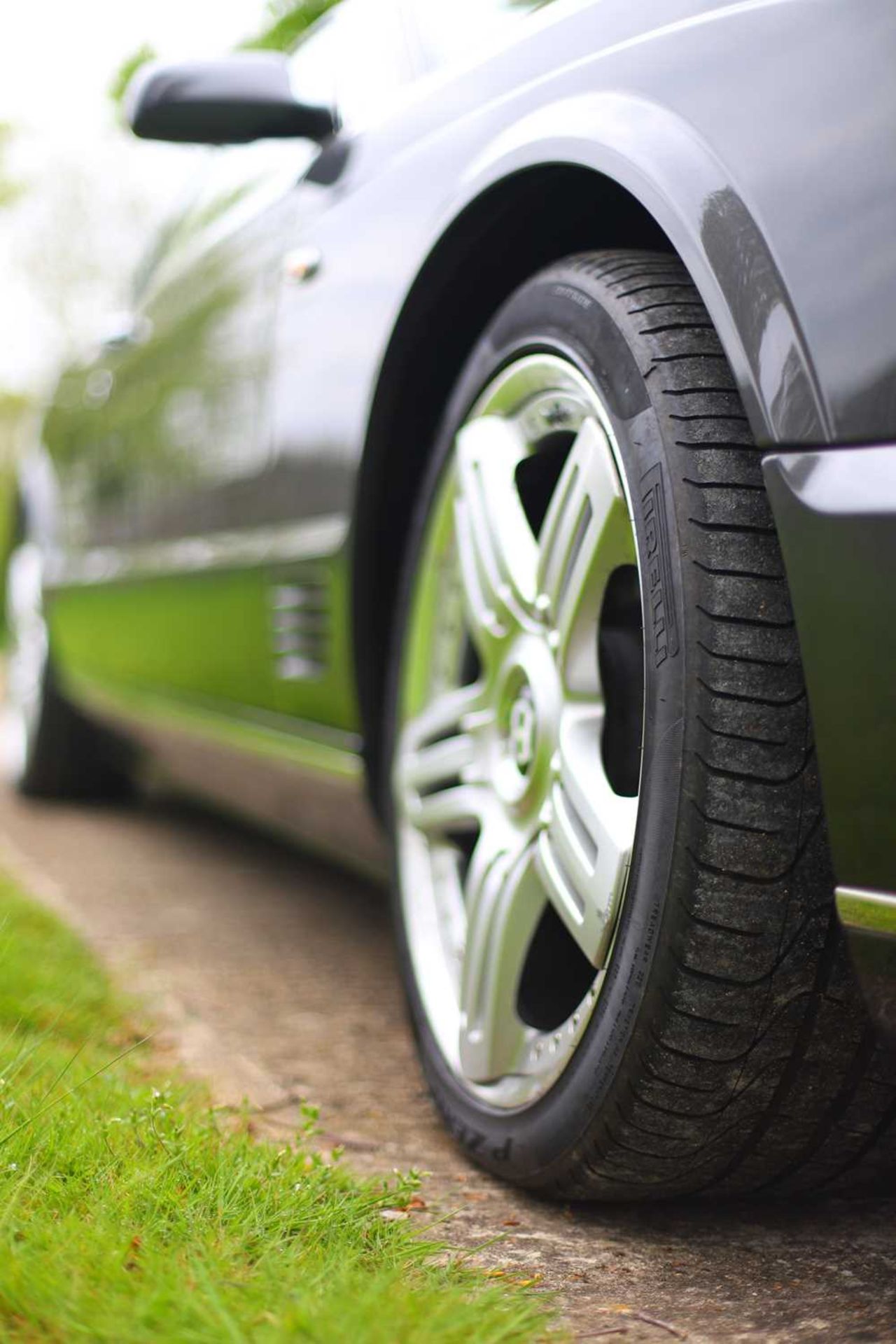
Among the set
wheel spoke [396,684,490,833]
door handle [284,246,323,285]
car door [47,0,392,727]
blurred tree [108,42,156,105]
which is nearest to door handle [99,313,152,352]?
car door [47,0,392,727]

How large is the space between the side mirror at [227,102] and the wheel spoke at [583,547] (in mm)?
1068

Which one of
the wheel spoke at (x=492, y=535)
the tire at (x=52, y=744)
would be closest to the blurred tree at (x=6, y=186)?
the tire at (x=52, y=744)

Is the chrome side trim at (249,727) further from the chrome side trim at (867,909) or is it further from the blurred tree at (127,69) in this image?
the blurred tree at (127,69)

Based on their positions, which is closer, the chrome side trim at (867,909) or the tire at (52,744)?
the chrome side trim at (867,909)

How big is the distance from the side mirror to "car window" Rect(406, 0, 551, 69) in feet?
0.77

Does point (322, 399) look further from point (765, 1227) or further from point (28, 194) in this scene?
point (28, 194)

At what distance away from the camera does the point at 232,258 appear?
108 inches

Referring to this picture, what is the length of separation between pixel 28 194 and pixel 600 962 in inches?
787

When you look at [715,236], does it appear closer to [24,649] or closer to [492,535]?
[492,535]

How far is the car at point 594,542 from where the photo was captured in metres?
1.14

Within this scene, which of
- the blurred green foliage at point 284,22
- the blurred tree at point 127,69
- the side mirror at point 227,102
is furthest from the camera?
the blurred tree at point 127,69

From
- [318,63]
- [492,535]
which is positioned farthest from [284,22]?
[492,535]

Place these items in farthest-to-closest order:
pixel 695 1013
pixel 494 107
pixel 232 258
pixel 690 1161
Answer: pixel 232 258 → pixel 494 107 → pixel 690 1161 → pixel 695 1013

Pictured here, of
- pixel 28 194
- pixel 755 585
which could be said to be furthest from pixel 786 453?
pixel 28 194
